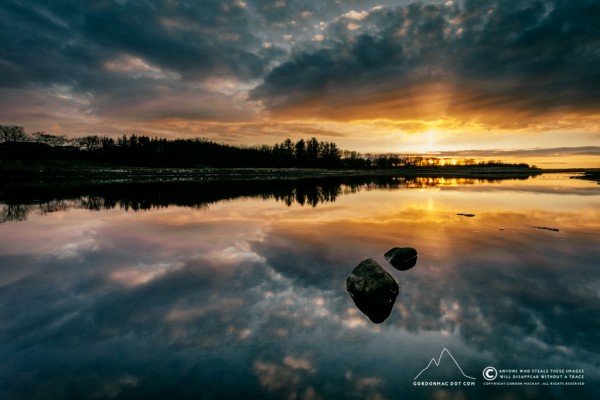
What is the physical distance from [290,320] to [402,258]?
25.9 feet

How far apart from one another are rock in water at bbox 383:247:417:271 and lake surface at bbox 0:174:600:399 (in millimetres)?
424

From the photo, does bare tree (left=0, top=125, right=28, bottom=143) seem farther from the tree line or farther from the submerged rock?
the submerged rock

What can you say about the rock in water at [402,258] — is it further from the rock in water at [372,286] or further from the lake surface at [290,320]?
the rock in water at [372,286]

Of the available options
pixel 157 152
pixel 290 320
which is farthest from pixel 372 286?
pixel 157 152

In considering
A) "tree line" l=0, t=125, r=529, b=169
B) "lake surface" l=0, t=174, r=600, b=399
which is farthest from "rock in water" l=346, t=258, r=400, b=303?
"tree line" l=0, t=125, r=529, b=169

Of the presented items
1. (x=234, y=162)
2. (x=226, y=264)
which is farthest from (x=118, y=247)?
(x=234, y=162)

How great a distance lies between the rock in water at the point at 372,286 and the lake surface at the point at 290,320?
43cm

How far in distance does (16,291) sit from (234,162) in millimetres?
182936

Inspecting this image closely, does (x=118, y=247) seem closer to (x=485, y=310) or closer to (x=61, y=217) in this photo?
(x=61, y=217)

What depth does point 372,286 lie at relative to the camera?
11070mm

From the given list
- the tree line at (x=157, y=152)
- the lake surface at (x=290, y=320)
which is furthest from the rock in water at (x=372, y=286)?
the tree line at (x=157, y=152)

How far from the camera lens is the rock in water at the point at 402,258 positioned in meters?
14.9

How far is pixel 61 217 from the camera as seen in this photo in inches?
1115

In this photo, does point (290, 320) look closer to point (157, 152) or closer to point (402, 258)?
point (402, 258)
